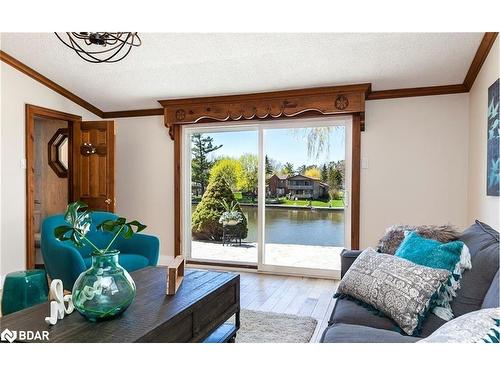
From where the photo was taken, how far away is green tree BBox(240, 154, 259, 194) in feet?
14.8

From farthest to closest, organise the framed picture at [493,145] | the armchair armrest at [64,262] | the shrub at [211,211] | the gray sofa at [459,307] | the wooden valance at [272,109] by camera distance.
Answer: the shrub at [211,211] → the wooden valance at [272,109] → the armchair armrest at [64,262] → the framed picture at [493,145] → the gray sofa at [459,307]

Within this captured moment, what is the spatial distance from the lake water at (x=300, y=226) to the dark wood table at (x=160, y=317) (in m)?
2.15

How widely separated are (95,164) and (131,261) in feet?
6.89

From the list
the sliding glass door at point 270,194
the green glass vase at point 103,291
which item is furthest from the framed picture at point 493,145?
the green glass vase at point 103,291

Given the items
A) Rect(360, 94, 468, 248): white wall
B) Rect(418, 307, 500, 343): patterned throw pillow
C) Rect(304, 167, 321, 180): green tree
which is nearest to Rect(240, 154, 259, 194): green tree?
Rect(304, 167, 321, 180): green tree

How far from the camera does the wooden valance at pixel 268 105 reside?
3.87 metres

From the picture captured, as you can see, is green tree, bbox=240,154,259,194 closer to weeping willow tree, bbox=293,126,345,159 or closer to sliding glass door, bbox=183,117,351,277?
sliding glass door, bbox=183,117,351,277

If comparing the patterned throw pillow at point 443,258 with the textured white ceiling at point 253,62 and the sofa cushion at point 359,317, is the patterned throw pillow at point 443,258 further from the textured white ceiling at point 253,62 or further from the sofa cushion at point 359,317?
the textured white ceiling at point 253,62

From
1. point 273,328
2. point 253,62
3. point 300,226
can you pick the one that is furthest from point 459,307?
point 253,62

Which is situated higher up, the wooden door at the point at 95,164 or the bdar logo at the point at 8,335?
the wooden door at the point at 95,164

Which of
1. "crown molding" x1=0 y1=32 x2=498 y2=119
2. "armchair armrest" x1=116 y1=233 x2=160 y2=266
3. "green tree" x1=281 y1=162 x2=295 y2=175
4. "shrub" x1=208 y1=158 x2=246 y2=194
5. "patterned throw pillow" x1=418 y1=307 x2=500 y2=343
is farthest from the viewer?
"shrub" x1=208 y1=158 x2=246 y2=194

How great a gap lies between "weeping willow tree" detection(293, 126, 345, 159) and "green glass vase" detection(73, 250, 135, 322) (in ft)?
→ 10.2

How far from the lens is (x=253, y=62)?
3.52 m
